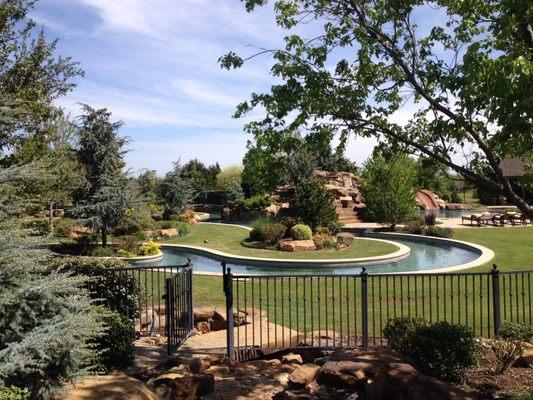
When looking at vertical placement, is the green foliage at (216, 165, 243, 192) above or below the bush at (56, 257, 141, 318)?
above

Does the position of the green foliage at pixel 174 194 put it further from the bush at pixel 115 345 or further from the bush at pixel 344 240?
the bush at pixel 115 345

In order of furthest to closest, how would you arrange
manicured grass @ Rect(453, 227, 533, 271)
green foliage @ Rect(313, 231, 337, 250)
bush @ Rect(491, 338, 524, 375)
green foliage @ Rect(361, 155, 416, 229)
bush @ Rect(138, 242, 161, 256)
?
green foliage @ Rect(361, 155, 416, 229) → green foliage @ Rect(313, 231, 337, 250) → bush @ Rect(138, 242, 161, 256) → manicured grass @ Rect(453, 227, 533, 271) → bush @ Rect(491, 338, 524, 375)

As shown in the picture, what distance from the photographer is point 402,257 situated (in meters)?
19.5

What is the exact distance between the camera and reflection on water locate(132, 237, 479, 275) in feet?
58.9

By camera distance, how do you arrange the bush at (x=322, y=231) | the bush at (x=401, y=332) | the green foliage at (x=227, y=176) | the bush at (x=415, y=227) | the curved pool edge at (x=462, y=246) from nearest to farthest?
the bush at (x=401, y=332) < the curved pool edge at (x=462, y=246) < the bush at (x=322, y=231) < the bush at (x=415, y=227) < the green foliage at (x=227, y=176)

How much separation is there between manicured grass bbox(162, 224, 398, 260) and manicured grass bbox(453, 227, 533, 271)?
14.3 feet

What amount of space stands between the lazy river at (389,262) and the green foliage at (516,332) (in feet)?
28.3

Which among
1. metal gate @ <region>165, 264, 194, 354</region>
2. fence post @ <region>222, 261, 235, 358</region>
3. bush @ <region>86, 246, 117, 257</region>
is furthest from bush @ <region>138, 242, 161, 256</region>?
fence post @ <region>222, 261, 235, 358</region>

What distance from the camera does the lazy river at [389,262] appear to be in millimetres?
17938

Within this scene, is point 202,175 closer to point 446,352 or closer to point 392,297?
point 392,297

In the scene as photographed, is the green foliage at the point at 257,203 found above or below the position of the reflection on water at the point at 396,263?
above

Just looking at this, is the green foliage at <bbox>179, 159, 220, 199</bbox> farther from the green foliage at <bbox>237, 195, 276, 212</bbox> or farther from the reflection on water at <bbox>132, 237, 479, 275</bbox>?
the reflection on water at <bbox>132, 237, 479, 275</bbox>

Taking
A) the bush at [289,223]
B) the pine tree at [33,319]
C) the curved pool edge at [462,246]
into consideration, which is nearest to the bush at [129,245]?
the bush at [289,223]

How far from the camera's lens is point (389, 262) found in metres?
18.6
